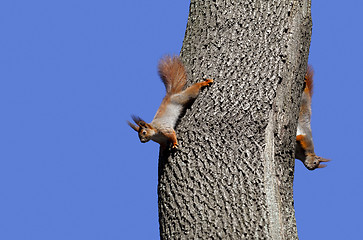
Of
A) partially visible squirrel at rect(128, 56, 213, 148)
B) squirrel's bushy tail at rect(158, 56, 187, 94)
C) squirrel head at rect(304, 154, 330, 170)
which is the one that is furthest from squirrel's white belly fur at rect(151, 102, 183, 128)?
squirrel head at rect(304, 154, 330, 170)

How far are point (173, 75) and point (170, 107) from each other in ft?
0.86

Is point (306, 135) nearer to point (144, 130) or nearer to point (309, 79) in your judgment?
point (309, 79)

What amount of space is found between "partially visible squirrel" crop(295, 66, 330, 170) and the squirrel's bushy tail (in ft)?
4.70

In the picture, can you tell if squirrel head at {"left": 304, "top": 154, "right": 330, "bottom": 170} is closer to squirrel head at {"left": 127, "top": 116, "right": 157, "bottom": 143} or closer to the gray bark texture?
the gray bark texture

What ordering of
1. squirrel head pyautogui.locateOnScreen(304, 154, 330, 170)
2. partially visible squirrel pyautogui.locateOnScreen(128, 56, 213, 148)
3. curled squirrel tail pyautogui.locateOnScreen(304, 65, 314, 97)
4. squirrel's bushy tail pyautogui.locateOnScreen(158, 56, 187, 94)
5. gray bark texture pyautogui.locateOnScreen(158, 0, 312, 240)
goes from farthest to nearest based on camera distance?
1. squirrel head pyautogui.locateOnScreen(304, 154, 330, 170)
2. curled squirrel tail pyautogui.locateOnScreen(304, 65, 314, 97)
3. squirrel's bushy tail pyautogui.locateOnScreen(158, 56, 187, 94)
4. partially visible squirrel pyautogui.locateOnScreen(128, 56, 213, 148)
5. gray bark texture pyautogui.locateOnScreen(158, 0, 312, 240)

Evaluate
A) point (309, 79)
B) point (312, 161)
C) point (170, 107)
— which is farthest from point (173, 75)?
point (312, 161)

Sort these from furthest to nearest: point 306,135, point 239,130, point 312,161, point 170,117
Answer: point 312,161
point 306,135
point 170,117
point 239,130

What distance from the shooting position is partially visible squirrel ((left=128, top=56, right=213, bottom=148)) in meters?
4.71

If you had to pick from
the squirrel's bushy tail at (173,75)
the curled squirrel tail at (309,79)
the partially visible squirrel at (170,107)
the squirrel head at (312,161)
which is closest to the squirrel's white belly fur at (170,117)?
the partially visible squirrel at (170,107)

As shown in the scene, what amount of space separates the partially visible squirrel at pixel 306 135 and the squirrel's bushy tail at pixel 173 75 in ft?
4.70

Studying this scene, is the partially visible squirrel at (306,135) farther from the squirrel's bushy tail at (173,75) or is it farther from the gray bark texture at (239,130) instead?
the squirrel's bushy tail at (173,75)

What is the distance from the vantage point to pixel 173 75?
488 centimetres

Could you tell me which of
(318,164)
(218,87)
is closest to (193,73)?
(218,87)

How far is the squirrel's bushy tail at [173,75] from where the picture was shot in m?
4.87
